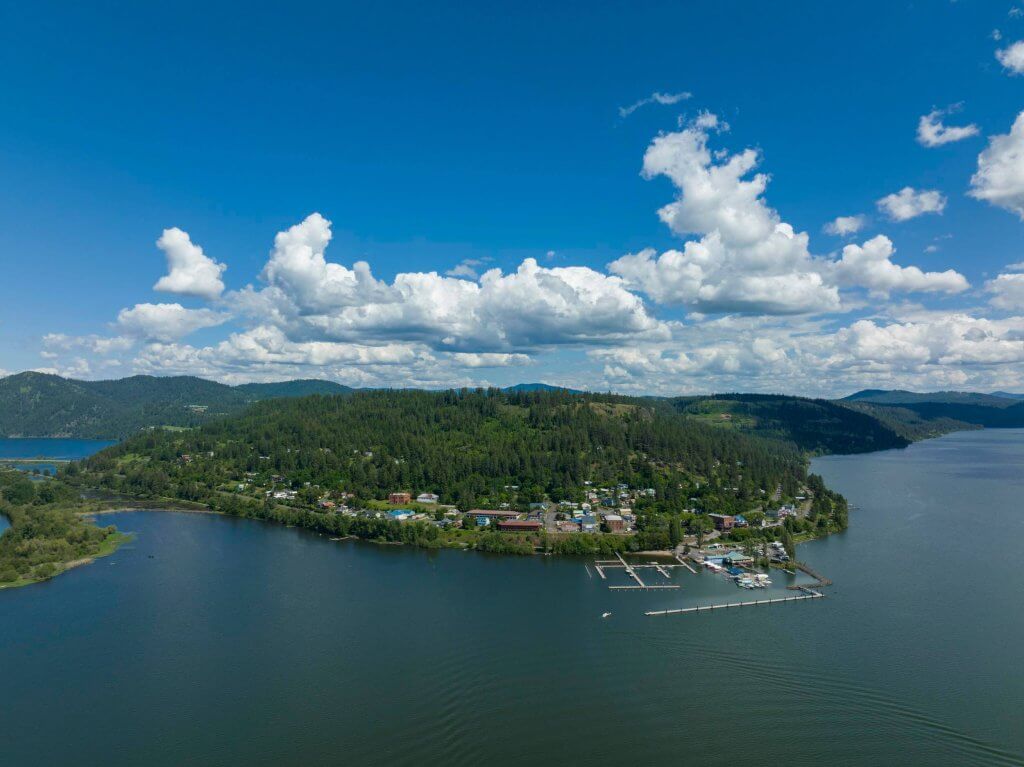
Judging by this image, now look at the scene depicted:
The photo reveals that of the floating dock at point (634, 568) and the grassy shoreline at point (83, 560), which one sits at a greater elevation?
the grassy shoreline at point (83, 560)

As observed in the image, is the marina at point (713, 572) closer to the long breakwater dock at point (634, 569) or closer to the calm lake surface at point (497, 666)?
the long breakwater dock at point (634, 569)

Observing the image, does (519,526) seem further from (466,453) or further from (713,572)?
(466,453)

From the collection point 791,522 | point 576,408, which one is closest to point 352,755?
point 791,522

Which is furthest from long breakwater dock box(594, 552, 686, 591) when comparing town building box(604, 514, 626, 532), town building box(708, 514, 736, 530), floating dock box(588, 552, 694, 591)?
town building box(708, 514, 736, 530)

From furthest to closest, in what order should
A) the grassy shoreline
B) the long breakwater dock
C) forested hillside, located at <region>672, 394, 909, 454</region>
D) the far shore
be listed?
forested hillside, located at <region>672, 394, 909, 454</region>
the far shore
the grassy shoreline
the long breakwater dock

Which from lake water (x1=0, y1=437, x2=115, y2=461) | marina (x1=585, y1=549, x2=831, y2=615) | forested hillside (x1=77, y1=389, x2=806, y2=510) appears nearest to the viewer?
marina (x1=585, y1=549, x2=831, y2=615)

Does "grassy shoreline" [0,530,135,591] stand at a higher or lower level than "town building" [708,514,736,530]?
lower

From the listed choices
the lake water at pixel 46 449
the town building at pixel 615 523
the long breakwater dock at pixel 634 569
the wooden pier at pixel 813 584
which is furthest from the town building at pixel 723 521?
the lake water at pixel 46 449

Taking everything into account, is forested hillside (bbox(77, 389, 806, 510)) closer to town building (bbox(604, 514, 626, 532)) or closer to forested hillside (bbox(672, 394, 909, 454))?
town building (bbox(604, 514, 626, 532))
